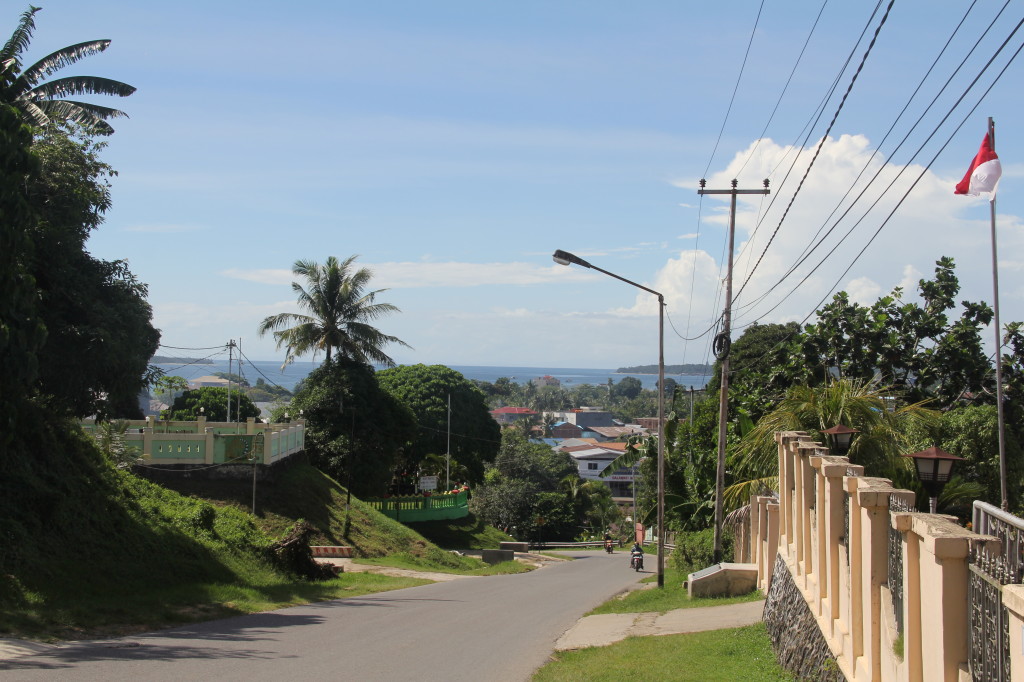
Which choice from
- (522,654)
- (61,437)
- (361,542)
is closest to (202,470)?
(361,542)

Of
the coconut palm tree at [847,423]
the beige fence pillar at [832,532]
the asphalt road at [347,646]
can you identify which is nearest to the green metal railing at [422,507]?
the asphalt road at [347,646]

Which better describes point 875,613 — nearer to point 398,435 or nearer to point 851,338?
point 851,338

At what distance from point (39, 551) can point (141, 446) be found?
12.0 m

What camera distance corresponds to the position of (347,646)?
13797 mm

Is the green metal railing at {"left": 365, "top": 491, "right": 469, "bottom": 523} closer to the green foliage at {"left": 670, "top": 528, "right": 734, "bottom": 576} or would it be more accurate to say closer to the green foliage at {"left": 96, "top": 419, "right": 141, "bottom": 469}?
the green foliage at {"left": 96, "top": 419, "right": 141, "bottom": 469}

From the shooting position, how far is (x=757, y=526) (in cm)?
2169

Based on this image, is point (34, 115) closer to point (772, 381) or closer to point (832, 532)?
point (832, 532)

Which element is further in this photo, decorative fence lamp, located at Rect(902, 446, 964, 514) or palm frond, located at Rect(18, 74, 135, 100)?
palm frond, located at Rect(18, 74, 135, 100)

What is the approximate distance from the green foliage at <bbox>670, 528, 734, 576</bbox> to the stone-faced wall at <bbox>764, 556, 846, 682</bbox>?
36.6 feet

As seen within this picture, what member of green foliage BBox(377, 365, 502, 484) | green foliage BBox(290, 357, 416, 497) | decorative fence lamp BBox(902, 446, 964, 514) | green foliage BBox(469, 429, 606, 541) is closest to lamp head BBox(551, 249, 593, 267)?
decorative fence lamp BBox(902, 446, 964, 514)

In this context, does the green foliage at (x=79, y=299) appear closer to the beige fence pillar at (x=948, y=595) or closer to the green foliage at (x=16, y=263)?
the green foliage at (x=16, y=263)

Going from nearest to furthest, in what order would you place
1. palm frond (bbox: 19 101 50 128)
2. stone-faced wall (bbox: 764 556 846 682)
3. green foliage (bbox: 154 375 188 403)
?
stone-faced wall (bbox: 764 556 846 682)
palm frond (bbox: 19 101 50 128)
green foliage (bbox: 154 375 188 403)

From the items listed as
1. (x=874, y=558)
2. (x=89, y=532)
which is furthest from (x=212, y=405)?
(x=874, y=558)

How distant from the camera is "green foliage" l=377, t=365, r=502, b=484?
57594 millimetres
